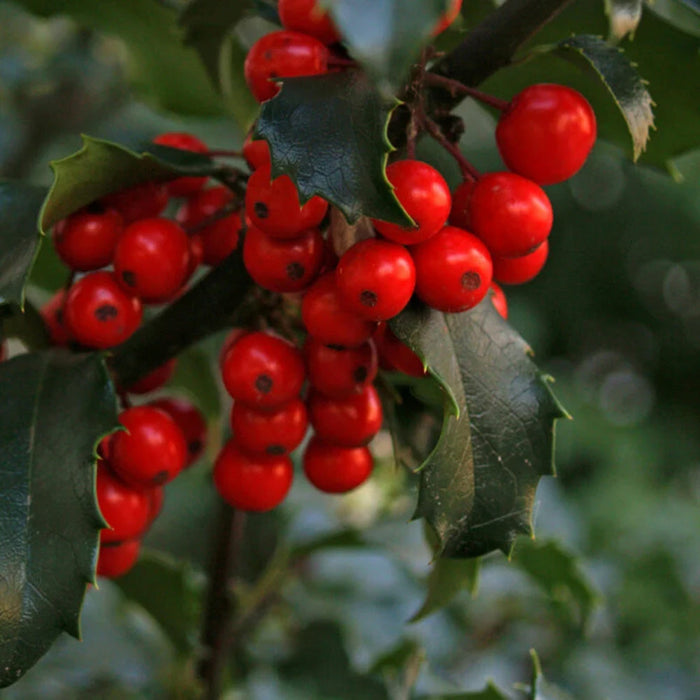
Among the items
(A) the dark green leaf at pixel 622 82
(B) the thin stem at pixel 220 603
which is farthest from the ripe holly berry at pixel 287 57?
(B) the thin stem at pixel 220 603

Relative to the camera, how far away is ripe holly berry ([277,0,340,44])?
0.73 meters

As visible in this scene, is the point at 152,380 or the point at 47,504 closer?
the point at 47,504

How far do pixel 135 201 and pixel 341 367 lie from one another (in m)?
0.29

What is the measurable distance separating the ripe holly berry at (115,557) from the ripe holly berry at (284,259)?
326 millimetres

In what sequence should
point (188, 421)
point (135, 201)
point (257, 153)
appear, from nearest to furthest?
point (257, 153) < point (135, 201) < point (188, 421)

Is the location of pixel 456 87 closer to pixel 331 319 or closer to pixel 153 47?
pixel 331 319

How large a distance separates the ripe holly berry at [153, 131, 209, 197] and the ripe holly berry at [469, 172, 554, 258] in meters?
0.33

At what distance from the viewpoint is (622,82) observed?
2.39ft

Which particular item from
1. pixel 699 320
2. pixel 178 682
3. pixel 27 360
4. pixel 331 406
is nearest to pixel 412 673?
pixel 178 682

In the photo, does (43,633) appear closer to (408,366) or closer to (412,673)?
(408,366)

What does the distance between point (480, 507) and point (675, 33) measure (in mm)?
509

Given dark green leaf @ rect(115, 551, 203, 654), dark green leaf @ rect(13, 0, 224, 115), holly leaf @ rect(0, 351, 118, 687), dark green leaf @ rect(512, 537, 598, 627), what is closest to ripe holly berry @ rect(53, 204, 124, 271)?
holly leaf @ rect(0, 351, 118, 687)

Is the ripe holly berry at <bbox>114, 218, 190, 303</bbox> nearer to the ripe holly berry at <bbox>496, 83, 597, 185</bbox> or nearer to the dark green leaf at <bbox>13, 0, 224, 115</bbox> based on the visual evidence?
the ripe holly berry at <bbox>496, 83, 597, 185</bbox>

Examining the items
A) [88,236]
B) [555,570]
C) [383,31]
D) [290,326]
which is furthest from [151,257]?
[555,570]
